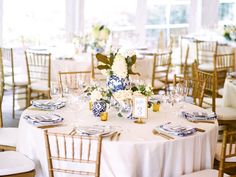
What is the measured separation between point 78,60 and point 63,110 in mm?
2641

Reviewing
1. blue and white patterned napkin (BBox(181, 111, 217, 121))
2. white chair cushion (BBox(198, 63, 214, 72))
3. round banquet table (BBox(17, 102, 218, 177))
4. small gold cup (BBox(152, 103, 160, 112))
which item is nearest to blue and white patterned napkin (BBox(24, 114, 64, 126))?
round banquet table (BBox(17, 102, 218, 177))

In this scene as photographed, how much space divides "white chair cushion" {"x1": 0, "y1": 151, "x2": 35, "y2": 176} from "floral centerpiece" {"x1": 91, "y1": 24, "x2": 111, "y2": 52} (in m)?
3.36

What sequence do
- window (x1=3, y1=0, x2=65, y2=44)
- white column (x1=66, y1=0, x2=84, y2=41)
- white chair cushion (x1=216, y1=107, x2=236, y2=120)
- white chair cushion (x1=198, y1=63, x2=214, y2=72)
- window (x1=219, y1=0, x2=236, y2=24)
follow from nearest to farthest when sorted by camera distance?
white chair cushion (x1=216, y1=107, x2=236, y2=120) → window (x1=3, y1=0, x2=65, y2=44) → white chair cushion (x1=198, y1=63, x2=214, y2=72) → white column (x1=66, y1=0, x2=84, y2=41) → window (x1=219, y1=0, x2=236, y2=24)

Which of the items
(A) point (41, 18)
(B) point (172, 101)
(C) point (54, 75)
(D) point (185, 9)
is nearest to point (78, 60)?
(C) point (54, 75)

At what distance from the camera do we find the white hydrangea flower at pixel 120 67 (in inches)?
137

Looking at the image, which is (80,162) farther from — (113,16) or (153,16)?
(153,16)

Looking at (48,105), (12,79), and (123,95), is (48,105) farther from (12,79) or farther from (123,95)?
(12,79)

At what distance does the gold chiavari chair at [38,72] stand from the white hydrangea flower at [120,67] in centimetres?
268

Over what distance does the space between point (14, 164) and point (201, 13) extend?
7781 millimetres

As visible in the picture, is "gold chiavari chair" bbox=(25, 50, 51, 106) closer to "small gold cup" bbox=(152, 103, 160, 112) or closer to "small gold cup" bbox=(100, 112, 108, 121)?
"small gold cup" bbox=(152, 103, 160, 112)

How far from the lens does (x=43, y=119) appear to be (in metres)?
3.40

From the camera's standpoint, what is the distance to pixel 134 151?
3020mm

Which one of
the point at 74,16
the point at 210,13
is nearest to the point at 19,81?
the point at 74,16

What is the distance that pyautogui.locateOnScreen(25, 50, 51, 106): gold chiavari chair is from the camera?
618 cm
